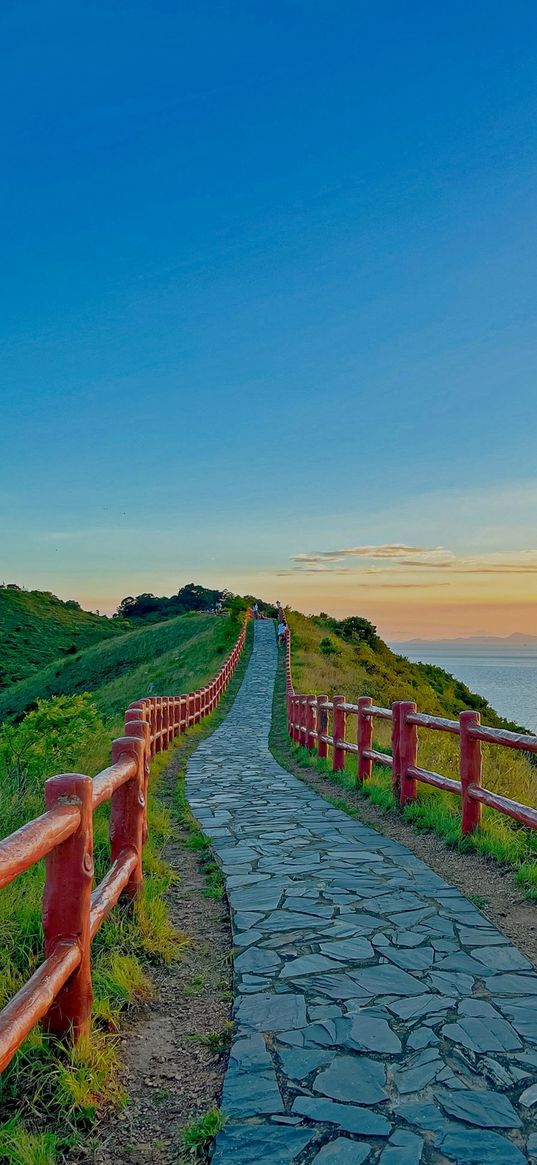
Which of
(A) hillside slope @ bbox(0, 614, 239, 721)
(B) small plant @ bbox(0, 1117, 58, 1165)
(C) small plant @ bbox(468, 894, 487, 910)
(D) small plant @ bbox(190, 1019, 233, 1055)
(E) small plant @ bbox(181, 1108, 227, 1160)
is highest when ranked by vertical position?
(B) small plant @ bbox(0, 1117, 58, 1165)

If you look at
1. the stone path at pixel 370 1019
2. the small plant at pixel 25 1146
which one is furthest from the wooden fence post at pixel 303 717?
the small plant at pixel 25 1146

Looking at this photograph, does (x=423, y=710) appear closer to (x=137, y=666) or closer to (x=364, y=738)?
(x=364, y=738)

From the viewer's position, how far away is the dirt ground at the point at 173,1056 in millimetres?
3070

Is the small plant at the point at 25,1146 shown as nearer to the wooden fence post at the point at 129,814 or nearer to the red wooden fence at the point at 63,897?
the red wooden fence at the point at 63,897

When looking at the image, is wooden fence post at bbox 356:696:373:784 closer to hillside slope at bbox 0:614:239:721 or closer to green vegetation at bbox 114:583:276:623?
hillside slope at bbox 0:614:239:721

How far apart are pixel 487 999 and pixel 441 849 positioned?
3077 millimetres

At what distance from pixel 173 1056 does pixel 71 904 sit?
93 cm

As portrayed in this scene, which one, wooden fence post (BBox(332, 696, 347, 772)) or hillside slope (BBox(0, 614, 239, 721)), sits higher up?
wooden fence post (BBox(332, 696, 347, 772))

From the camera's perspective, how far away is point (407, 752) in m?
8.73

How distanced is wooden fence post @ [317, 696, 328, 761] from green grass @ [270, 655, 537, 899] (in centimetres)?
31

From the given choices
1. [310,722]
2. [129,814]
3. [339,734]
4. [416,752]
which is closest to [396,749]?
[416,752]

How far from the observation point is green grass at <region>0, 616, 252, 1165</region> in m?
3.09

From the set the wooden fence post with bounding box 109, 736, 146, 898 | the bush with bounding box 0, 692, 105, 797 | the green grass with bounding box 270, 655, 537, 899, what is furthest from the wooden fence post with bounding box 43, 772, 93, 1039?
the bush with bounding box 0, 692, 105, 797

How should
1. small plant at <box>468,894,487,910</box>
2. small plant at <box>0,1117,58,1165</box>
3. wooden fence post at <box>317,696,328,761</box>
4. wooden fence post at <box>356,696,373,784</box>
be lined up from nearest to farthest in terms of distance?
1. small plant at <box>0,1117,58,1165</box>
2. small plant at <box>468,894,487,910</box>
3. wooden fence post at <box>356,696,373,784</box>
4. wooden fence post at <box>317,696,328,761</box>
